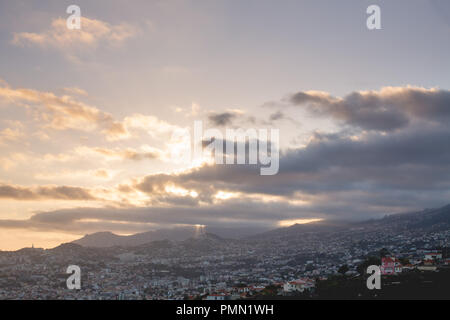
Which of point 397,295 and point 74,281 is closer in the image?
point 397,295

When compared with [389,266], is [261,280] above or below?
below
